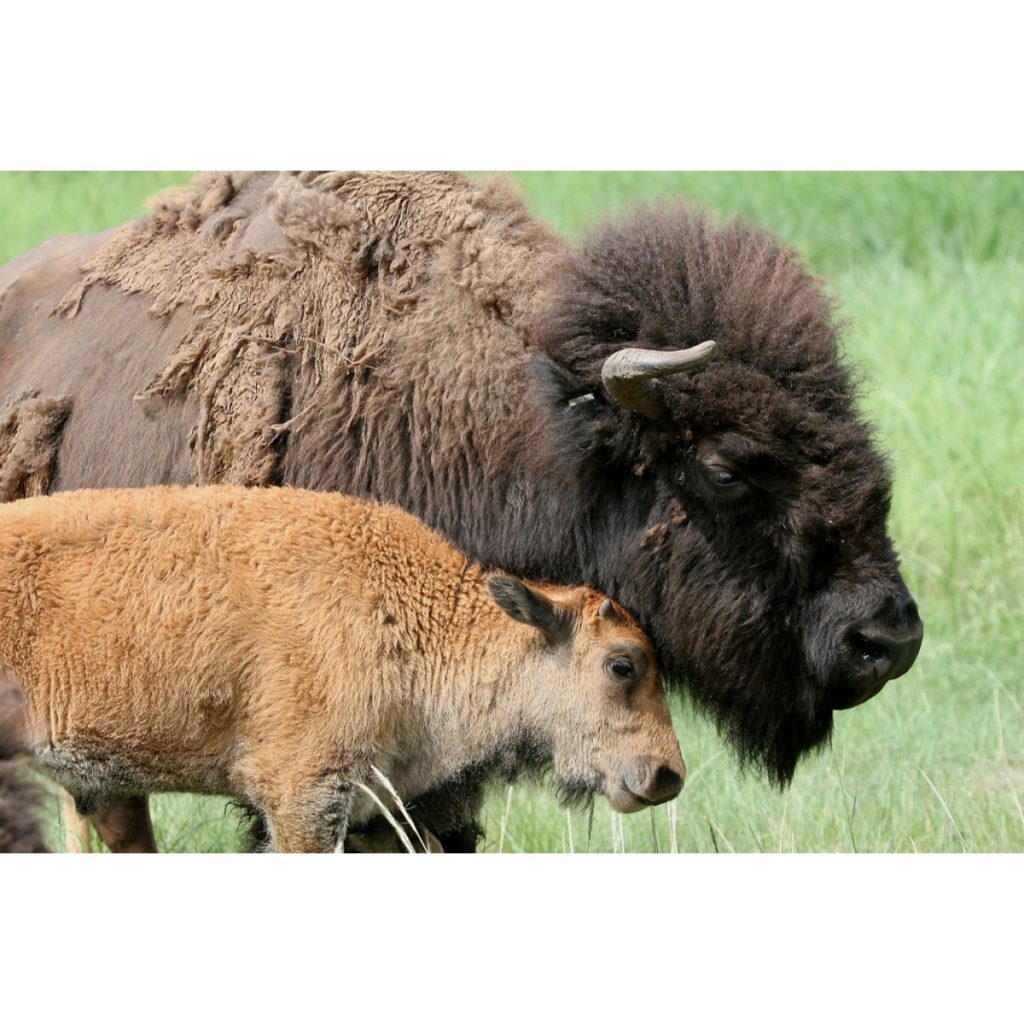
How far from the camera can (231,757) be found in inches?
193

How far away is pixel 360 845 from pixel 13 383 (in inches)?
95.6

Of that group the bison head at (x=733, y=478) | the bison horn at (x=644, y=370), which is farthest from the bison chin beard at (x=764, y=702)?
the bison horn at (x=644, y=370)

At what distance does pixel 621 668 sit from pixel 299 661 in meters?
0.93

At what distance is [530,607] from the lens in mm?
5062

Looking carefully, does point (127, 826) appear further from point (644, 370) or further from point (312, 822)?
point (644, 370)

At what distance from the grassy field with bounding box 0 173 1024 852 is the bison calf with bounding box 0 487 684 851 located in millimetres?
412

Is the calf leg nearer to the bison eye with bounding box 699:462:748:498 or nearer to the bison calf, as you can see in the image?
the bison calf

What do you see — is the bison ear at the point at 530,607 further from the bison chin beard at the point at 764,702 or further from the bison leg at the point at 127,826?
the bison leg at the point at 127,826

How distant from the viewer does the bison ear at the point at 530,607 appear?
5008 millimetres

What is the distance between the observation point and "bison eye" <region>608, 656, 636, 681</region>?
16.7 ft

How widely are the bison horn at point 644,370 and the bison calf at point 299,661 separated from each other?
1.93 ft

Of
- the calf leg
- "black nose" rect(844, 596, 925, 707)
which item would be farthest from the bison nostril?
the calf leg

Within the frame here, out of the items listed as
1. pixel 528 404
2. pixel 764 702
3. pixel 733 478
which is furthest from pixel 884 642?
pixel 528 404

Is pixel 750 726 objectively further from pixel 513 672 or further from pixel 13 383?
pixel 13 383
